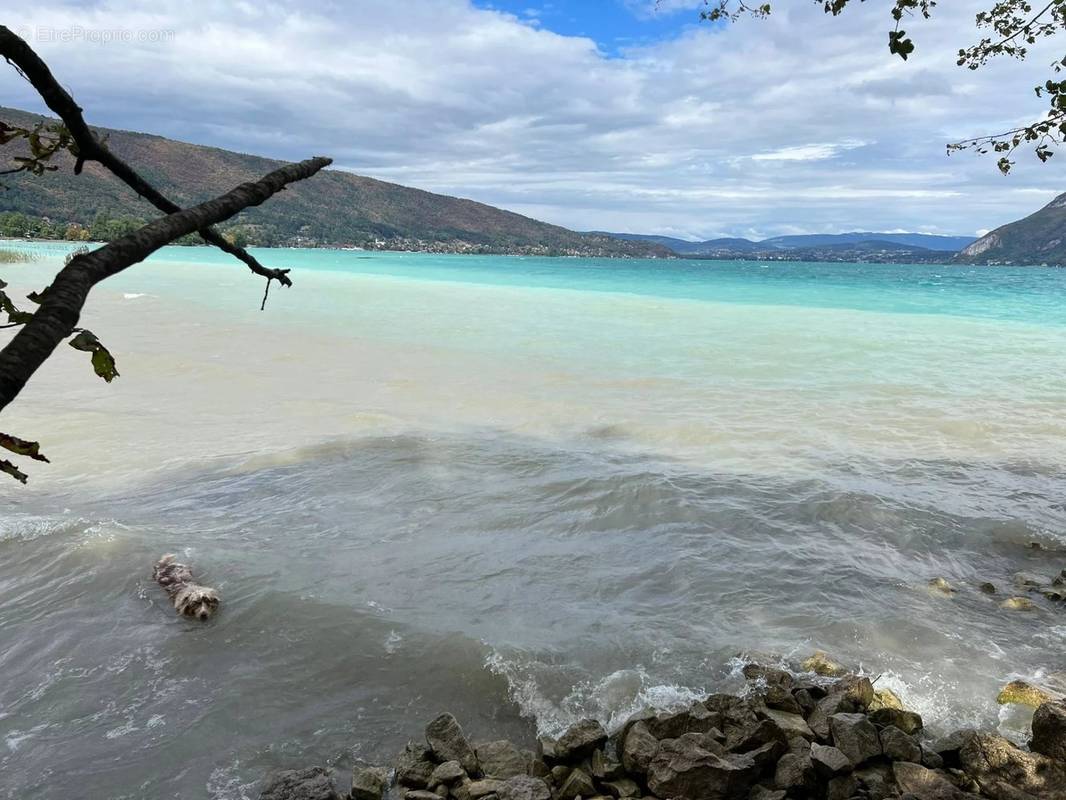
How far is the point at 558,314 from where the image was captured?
3750 cm

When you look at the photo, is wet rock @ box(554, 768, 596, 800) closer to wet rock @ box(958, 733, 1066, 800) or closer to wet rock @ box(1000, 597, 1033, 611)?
wet rock @ box(958, 733, 1066, 800)

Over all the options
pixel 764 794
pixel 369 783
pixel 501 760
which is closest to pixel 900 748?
pixel 764 794

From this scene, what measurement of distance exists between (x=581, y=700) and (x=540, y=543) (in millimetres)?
2773

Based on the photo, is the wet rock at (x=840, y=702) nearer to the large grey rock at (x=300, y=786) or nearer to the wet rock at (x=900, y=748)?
the wet rock at (x=900, y=748)

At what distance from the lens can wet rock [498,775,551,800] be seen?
13.1ft

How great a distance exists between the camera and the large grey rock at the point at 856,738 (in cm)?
436

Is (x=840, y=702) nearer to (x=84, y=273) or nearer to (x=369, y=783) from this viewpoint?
(x=369, y=783)

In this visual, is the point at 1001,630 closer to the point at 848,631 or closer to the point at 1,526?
the point at 848,631

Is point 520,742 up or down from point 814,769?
down

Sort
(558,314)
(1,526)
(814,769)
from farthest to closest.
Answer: (558,314) < (1,526) < (814,769)

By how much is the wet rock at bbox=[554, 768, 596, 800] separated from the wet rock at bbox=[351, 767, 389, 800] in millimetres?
1021

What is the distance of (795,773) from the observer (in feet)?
13.8

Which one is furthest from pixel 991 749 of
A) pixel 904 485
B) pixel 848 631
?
pixel 904 485

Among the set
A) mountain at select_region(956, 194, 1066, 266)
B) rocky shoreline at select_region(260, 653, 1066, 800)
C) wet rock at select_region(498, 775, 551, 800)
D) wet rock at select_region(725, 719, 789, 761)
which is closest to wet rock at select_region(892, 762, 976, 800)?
rocky shoreline at select_region(260, 653, 1066, 800)
